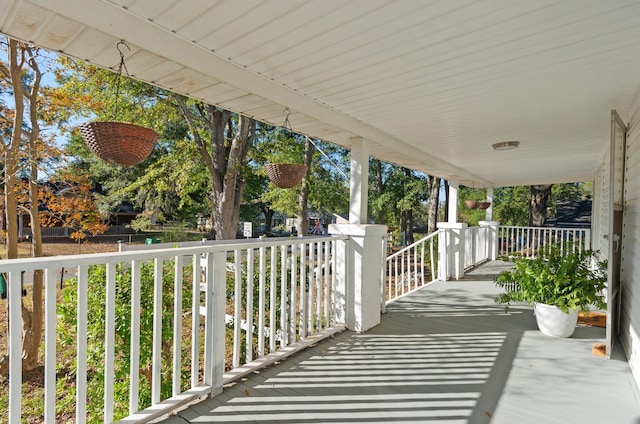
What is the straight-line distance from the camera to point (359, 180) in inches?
131

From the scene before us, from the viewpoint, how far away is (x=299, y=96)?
2.61 m

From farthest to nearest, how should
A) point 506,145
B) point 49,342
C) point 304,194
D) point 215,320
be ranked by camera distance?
point 304,194
point 506,145
point 215,320
point 49,342

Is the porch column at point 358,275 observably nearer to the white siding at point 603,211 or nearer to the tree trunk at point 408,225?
the white siding at point 603,211

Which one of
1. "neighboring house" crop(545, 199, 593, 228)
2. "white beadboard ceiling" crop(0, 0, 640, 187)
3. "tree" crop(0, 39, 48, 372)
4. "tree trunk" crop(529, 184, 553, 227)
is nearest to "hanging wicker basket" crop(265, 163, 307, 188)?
"white beadboard ceiling" crop(0, 0, 640, 187)

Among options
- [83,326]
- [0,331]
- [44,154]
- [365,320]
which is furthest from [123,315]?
[0,331]

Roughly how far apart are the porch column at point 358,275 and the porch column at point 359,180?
141 millimetres

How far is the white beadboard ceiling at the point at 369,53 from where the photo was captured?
1533 mm

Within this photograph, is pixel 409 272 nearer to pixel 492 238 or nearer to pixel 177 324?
pixel 492 238

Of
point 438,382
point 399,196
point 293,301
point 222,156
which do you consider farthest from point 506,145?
point 399,196

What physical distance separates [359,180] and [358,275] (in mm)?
917

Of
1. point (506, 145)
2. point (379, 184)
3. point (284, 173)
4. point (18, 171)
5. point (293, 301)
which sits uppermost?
point (379, 184)

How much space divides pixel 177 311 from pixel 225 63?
4.93 ft

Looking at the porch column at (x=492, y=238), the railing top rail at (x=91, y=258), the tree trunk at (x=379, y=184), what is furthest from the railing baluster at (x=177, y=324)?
the tree trunk at (x=379, y=184)

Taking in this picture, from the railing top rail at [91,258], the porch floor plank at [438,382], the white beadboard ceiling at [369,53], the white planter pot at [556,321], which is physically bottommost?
the porch floor plank at [438,382]
